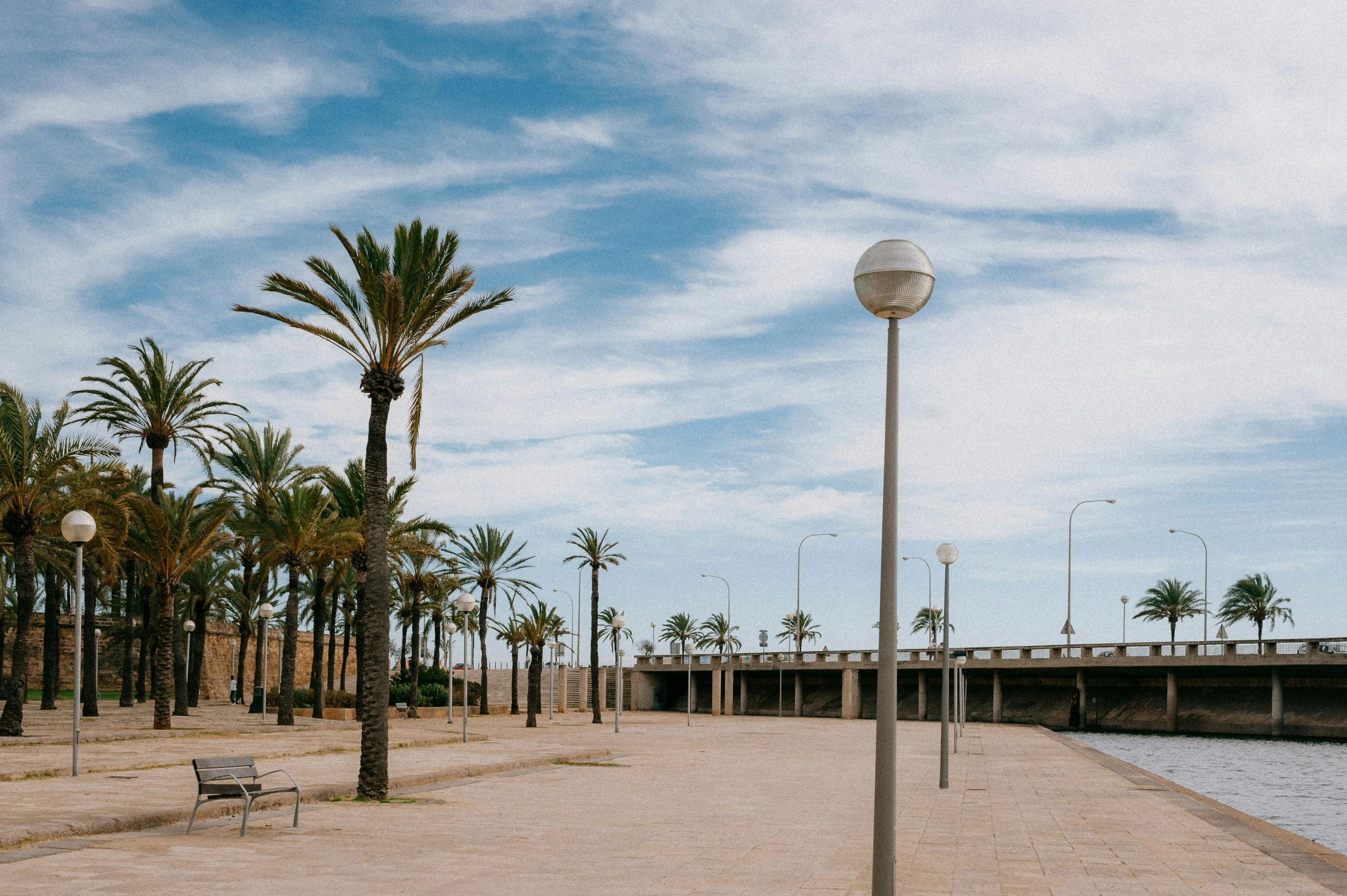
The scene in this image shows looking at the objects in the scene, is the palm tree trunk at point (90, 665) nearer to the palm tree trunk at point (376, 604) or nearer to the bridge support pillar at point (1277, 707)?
the palm tree trunk at point (376, 604)

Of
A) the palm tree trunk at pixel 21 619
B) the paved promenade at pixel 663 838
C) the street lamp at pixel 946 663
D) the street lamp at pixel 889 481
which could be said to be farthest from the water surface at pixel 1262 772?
the palm tree trunk at pixel 21 619

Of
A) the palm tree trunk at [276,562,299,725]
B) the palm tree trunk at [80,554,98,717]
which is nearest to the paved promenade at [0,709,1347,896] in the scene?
the palm tree trunk at [276,562,299,725]

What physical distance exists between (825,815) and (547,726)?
32.4m

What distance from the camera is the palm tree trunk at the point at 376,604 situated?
16.7 m

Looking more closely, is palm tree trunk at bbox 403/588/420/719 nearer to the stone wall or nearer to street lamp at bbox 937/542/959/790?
the stone wall

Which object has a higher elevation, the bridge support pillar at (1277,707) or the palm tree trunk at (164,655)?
the palm tree trunk at (164,655)

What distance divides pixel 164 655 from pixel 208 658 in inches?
1553

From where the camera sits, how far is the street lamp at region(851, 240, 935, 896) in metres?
6.73

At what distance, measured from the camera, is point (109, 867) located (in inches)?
403

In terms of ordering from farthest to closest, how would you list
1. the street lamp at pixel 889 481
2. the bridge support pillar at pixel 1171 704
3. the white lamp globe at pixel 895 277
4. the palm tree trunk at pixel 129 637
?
the bridge support pillar at pixel 1171 704 < the palm tree trunk at pixel 129 637 < the white lamp globe at pixel 895 277 < the street lamp at pixel 889 481

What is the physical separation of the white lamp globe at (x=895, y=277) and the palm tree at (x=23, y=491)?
26511 millimetres

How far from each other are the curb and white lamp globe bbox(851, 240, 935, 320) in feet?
A: 32.6

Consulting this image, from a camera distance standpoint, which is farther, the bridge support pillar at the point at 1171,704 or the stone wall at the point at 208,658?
the stone wall at the point at 208,658

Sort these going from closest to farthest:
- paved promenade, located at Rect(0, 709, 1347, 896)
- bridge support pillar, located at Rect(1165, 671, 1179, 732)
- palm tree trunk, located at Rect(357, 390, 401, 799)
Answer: paved promenade, located at Rect(0, 709, 1347, 896) → palm tree trunk, located at Rect(357, 390, 401, 799) → bridge support pillar, located at Rect(1165, 671, 1179, 732)
